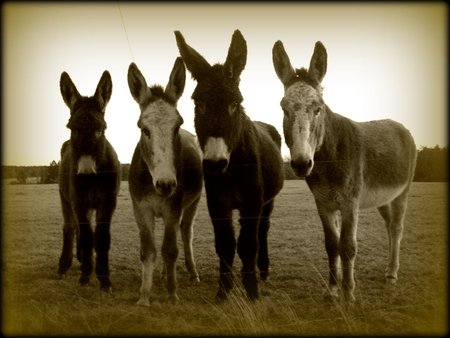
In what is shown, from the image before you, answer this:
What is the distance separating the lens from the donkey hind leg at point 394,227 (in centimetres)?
567

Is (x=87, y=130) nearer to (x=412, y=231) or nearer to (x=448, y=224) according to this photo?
(x=448, y=224)

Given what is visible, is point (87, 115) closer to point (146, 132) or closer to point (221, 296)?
point (146, 132)

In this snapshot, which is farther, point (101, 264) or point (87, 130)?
point (101, 264)

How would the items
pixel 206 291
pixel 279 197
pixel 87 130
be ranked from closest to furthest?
pixel 87 130
pixel 206 291
pixel 279 197

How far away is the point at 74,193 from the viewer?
220 inches

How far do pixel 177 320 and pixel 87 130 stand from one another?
84.8 inches

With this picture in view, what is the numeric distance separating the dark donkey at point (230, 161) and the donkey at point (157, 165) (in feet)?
0.89

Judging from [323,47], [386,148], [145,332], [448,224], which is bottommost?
[145,332]

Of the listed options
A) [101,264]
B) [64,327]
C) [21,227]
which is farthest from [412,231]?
[21,227]

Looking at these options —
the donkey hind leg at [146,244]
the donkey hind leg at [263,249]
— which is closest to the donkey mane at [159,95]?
the donkey hind leg at [146,244]

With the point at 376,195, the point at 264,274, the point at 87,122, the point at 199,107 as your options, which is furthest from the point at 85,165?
the point at 376,195

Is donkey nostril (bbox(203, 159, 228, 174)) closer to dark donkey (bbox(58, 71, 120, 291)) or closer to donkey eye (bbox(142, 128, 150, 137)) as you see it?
donkey eye (bbox(142, 128, 150, 137))

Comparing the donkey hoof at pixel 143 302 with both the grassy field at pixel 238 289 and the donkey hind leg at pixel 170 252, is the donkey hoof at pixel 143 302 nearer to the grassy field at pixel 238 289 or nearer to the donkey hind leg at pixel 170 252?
the grassy field at pixel 238 289

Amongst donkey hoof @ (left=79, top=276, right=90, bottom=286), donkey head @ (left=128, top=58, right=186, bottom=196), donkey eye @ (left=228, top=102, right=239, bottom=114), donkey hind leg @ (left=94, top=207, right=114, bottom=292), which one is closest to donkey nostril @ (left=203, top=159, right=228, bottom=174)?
donkey head @ (left=128, top=58, right=186, bottom=196)
